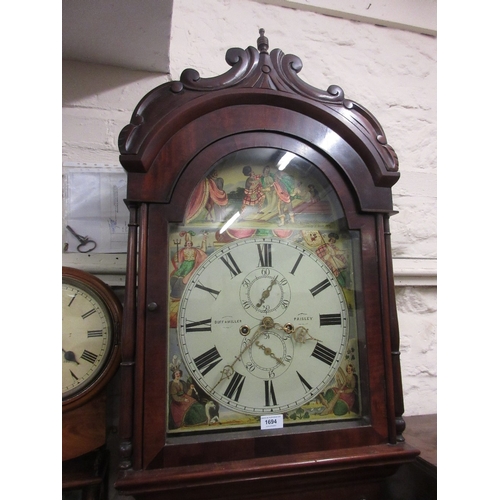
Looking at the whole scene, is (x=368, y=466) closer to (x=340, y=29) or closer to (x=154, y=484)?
(x=154, y=484)

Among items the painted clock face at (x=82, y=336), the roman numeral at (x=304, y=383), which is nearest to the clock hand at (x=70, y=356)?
the painted clock face at (x=82, y=336)

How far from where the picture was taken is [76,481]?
0.66m

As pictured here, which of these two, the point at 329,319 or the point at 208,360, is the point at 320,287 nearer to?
the point at 329,319

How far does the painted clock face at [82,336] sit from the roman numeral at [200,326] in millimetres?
190

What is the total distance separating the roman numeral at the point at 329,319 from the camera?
696 mm

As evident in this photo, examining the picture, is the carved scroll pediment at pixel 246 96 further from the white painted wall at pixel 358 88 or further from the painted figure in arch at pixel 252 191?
the white painted wall at pixel 358 88

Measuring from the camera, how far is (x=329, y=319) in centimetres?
70

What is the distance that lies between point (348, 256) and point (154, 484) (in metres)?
0.51

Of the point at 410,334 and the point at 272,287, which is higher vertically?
the point at 272,287

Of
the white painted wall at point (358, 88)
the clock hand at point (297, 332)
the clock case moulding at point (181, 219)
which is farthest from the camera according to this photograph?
the white painted wall at point (358, 88)

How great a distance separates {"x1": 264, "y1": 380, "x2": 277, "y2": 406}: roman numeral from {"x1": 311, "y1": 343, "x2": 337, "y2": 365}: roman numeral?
0.10 m

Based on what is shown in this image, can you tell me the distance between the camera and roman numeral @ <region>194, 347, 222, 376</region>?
2.10ft

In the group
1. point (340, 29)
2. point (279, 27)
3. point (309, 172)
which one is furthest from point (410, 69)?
point (309, 172)

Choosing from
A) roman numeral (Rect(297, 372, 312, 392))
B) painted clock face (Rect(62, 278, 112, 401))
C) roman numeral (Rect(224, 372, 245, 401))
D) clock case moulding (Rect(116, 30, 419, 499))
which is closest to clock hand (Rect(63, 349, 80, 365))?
painted clock face (Rect(62, 278, 112, 401))
